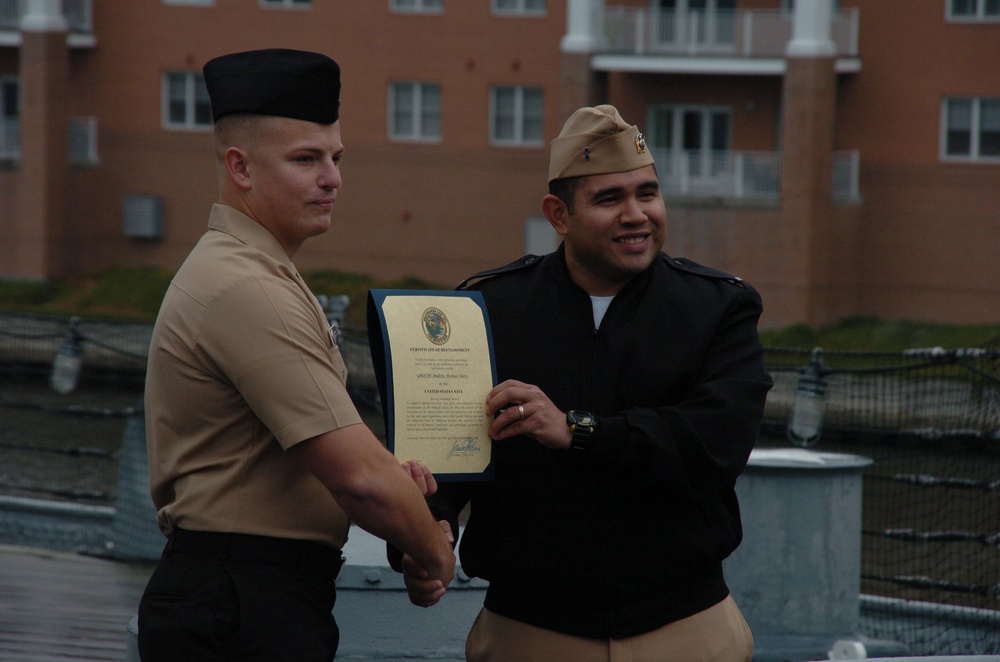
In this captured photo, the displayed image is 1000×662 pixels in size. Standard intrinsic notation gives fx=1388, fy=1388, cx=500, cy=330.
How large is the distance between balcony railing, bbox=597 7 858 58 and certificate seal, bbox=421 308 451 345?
25053 mm

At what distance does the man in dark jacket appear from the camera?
10.8ft

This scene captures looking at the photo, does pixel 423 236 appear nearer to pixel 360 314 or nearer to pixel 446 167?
pixel 446 167

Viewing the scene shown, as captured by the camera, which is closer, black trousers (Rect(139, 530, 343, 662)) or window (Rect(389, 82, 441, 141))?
black trousers (Rect(139, 530, 343, 662))

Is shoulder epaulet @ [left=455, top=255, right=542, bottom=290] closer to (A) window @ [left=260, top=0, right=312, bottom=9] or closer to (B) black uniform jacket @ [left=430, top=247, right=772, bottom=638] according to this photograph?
(B) black uniform jacket @ [left=430, top=247, right=772, bottom=638]

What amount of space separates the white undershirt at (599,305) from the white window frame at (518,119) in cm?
2707

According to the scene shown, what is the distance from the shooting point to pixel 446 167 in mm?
31219

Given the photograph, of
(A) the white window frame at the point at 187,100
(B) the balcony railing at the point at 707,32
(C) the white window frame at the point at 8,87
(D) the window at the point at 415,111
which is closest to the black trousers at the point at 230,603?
Result: (B) the balcony railing at the point at 707,32

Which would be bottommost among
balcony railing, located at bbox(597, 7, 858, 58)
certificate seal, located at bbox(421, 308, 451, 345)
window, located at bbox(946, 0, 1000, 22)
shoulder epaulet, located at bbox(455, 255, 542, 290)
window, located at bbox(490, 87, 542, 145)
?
certificate seal, located at bbox(421, 308, 451, 345)

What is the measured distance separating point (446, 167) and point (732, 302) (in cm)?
2802

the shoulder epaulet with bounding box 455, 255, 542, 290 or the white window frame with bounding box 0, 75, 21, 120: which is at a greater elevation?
the white window frame with bounding box 0, 75, 21, 120

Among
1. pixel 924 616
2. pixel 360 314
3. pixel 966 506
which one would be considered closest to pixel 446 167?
pixel 360 314
